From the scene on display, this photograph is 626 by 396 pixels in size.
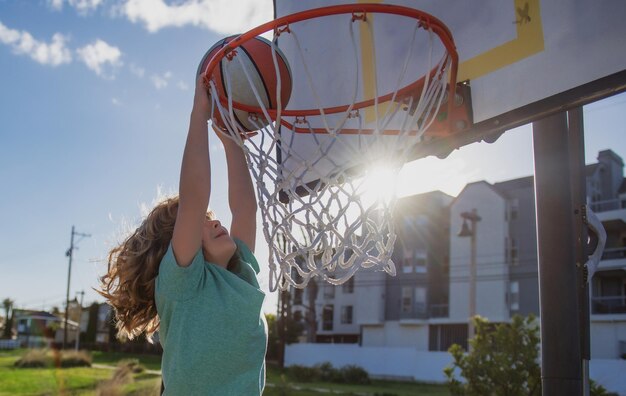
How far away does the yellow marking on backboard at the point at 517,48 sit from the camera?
258cm

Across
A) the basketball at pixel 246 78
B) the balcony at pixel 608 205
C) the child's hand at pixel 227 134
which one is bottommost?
the child's hand at pixel 227 134

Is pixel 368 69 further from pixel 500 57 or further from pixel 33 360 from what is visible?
pixel 33 360

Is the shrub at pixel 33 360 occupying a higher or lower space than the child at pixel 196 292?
lower

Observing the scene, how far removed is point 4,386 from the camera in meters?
16.7

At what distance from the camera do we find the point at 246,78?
2.80 m

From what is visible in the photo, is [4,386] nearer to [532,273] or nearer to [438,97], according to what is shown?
[438,97]

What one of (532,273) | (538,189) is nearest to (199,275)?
(538,189)

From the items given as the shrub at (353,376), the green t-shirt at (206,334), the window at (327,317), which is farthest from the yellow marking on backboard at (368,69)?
the window at (327,317)

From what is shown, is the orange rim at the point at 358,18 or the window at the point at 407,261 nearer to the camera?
the orange rim at the point at 358,18

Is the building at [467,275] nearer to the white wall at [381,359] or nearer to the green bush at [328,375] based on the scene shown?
the white wall at [381,359]

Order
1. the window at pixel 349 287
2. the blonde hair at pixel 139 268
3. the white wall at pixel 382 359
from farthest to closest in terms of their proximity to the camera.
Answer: the window at pixel 349 287 → the white wall at pixel 382 359 → the blonde hair at pixel 139 268

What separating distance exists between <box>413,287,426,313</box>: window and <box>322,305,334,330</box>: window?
21.2 ft

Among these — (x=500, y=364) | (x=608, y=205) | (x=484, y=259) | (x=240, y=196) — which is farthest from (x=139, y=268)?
(x=484, y=259)

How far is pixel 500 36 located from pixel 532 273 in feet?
90.9
